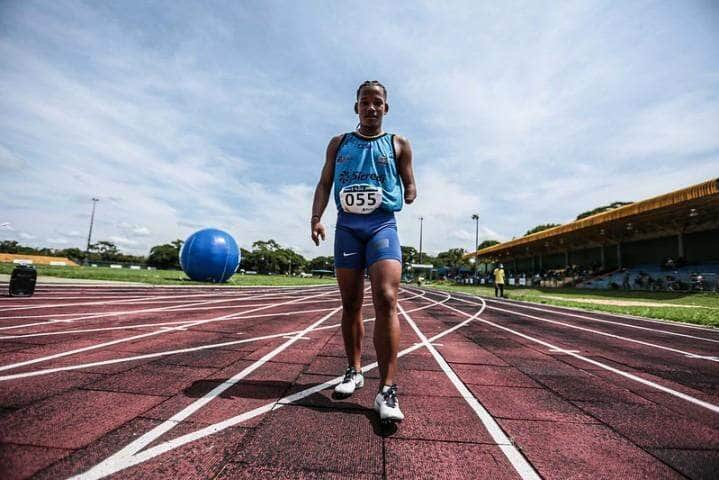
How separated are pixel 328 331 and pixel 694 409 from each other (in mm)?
4018

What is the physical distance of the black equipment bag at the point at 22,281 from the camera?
7.59 meters

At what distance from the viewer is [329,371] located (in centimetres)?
307

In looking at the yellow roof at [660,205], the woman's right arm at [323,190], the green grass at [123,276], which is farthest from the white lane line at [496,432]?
the yellow roof at [660,205]

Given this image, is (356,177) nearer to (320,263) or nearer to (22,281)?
(22,281)

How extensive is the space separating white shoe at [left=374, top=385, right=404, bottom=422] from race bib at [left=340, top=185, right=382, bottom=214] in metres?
1.21

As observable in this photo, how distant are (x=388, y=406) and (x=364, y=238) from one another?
1104 millimetres

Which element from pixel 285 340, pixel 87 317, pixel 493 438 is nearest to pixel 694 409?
pixel 493 438

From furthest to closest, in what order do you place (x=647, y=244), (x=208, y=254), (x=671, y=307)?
(x=647, y=244)
(x=208, y=254)
(x=671, y=307)

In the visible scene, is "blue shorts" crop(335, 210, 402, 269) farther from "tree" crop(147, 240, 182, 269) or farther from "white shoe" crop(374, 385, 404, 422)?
"tree" crop(147, 240, 182, 269)

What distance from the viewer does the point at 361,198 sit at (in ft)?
8.22

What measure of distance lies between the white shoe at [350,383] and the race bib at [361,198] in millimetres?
1218

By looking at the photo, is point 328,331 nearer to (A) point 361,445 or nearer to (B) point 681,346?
(A) point 361,445

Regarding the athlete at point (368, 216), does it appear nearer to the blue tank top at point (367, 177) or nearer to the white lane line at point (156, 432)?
the blue tank top at point (367, 177)

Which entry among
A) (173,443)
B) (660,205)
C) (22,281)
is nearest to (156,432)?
(173,443)
